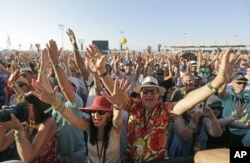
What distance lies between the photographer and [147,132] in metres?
2.81

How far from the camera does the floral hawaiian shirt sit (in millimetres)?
2801

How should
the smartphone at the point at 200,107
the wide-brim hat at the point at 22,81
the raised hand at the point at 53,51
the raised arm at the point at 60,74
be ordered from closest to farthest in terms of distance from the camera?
1. the smartphone at the point at 200,107
2. the raised arm at the point at 60,74
3. the raised hand at the point at 53,51
4. the wide-brim hat at the point at 22,81

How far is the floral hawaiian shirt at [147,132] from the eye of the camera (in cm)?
280

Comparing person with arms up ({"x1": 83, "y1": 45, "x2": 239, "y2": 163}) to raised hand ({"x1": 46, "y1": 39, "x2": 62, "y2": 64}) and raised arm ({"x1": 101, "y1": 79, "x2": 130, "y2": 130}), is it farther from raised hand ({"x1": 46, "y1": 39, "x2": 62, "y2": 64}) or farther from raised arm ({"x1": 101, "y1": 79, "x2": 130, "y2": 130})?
raised hand ({"x1": 46, "y1": 39, "x2": 62, "y2": 64})

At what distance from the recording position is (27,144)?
99.0 inches

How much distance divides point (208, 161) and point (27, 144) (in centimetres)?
170

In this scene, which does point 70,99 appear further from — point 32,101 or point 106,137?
point 106,137

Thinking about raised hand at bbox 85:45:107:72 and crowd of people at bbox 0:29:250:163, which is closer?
crowd of people at bbox 0:29:250:163

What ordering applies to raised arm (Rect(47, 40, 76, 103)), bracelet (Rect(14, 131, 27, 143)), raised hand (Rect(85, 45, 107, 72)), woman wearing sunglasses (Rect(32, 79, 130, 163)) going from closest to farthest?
bracelet (Rect(14, 131, 27, 143)), woman wearing sunglasses (Rect(32, 79, 130, 163)), raised hand (Rect(85, 45, 107, 72)), raised arm (Rect(47, 40, 76, 103))

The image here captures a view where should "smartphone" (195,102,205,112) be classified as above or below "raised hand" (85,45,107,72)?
below

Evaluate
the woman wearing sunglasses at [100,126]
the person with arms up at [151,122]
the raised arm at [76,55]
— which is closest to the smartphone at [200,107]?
the person with arms up at [151,122]

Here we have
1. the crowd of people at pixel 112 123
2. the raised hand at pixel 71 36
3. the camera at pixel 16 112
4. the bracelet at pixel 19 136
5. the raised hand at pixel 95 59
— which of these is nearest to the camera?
the camera at pixel 16 112

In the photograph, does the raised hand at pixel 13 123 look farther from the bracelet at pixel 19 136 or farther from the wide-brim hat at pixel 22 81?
the wide-brim hat at pixel 22 81

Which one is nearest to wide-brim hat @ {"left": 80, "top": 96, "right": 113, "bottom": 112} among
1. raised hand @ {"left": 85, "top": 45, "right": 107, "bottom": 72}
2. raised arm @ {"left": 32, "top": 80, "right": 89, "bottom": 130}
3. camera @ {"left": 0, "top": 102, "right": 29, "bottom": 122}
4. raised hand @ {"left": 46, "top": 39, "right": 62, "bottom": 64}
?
raised arm @ {"left": 32, "top": 80, "right": 89, "bottom": 130}
